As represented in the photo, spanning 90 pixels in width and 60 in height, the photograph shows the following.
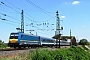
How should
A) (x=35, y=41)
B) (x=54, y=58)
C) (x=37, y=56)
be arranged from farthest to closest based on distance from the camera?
1. (x=35, y=41)
2. (x=54, y=58)
3. (x=37, y=56)

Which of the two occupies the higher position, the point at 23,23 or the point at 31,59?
the point at 23,23

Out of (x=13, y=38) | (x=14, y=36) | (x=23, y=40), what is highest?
(x=14, y=36)

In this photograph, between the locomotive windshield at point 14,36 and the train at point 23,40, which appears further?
the locomotive windshield at point 14,36

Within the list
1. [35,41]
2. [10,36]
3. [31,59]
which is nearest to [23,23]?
[35,41]

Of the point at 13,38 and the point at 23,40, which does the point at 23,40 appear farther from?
the point at 13,38

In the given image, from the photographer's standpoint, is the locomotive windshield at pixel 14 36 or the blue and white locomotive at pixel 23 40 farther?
the locomotive windshield at pixel 14 36

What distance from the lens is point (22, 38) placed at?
41.3 metres

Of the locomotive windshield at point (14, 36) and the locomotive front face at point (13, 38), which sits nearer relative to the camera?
the locomotive front face at point (13, 38)

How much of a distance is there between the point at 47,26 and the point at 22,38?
1426 cm

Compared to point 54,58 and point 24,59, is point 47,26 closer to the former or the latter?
point 54,58

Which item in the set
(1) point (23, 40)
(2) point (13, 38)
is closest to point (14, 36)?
(2) point (13, 38)

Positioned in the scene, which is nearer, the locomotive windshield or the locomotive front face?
the locomotive front face

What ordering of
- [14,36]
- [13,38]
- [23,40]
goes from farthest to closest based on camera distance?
[23,40] < [14,36] < [13,38]

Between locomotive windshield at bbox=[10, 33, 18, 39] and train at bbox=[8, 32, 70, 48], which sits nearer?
train at bbox=[8, 32, 70, 48]
